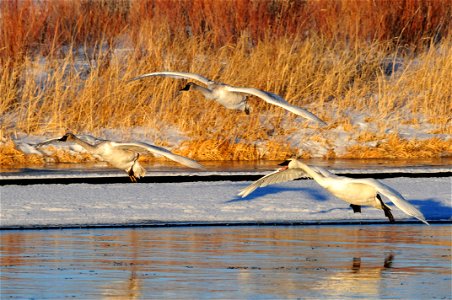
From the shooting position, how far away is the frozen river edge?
13594mm

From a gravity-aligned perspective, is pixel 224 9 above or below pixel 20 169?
above

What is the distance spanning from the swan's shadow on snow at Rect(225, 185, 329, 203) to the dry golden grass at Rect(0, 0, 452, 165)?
4.43 m

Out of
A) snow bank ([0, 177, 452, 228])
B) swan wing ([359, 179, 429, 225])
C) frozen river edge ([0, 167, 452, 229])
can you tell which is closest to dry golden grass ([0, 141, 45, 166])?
frozen river edge ([0, 167, 452, 229])

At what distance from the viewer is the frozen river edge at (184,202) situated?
13.6 m

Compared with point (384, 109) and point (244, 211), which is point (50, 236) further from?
point (384, 109)

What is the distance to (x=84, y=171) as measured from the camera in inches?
698

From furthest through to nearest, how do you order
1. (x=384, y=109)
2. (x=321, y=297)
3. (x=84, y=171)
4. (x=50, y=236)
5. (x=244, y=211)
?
(x=384, y=109) < (x=84, y=171) < (x=244, y=211) < (x=50, y=236) < (x=321, y=297)

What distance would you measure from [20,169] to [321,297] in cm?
998

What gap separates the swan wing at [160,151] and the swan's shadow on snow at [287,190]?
A: 1.81m

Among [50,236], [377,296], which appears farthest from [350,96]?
[377,296]

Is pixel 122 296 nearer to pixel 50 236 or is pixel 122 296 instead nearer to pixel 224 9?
pixel 50 236

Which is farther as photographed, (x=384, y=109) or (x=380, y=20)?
(x=380, y=20)

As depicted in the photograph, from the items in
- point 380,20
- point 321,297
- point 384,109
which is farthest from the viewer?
point 380,20

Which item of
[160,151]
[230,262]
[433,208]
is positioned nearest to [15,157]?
[433,208]
